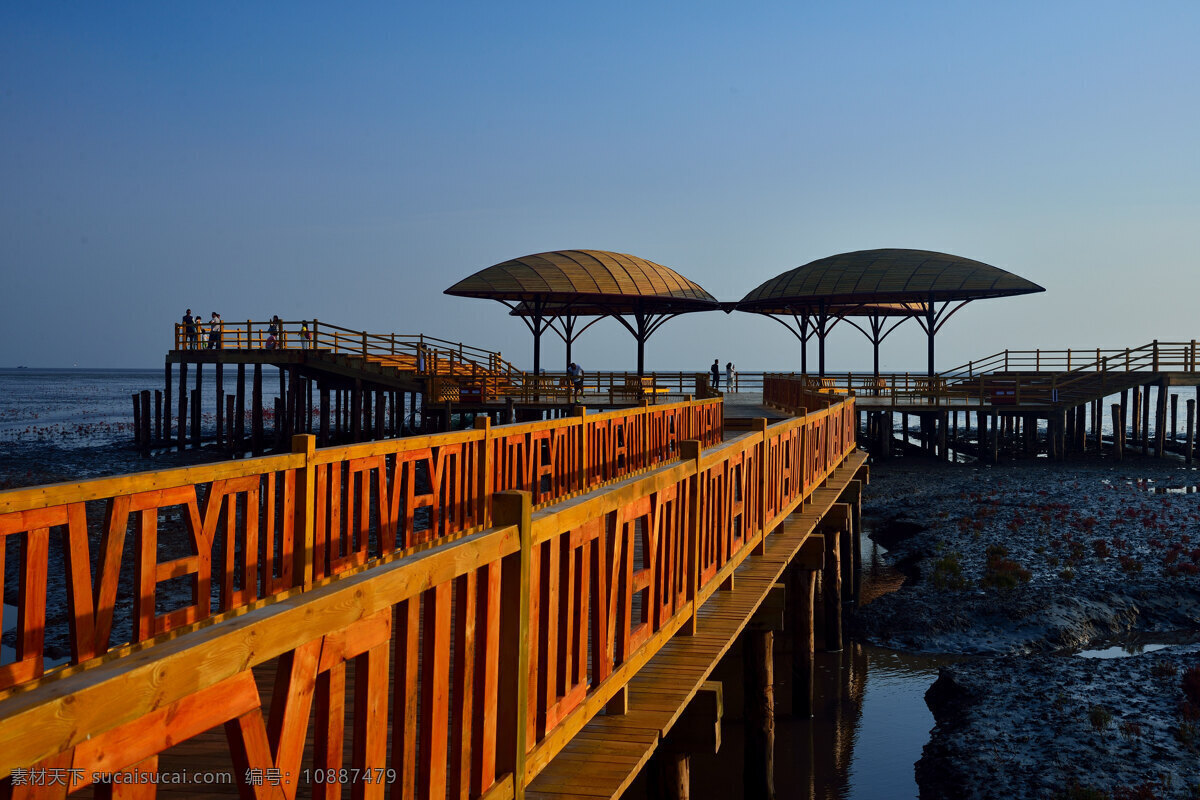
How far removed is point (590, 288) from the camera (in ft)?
104

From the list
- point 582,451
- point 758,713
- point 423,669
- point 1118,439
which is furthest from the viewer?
point 1118,439

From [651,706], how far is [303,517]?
232 centimetres

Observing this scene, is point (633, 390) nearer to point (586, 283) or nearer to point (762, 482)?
point (586, 283)

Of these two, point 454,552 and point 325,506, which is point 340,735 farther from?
point 325,506

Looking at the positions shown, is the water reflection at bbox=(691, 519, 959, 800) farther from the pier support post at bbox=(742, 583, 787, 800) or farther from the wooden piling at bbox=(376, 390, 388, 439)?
the wooden piling at bbox=(376, 390, 388, 439)

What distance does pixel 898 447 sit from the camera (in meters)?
36.6

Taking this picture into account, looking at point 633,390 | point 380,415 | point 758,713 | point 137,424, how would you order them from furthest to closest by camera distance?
point 137,424 → point 380,415 → point 633,390 → point 758,713

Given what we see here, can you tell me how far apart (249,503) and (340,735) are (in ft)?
11.1

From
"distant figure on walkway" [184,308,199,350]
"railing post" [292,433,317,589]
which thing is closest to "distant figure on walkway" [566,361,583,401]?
"distant figure on walkway" [184,308,199,350]

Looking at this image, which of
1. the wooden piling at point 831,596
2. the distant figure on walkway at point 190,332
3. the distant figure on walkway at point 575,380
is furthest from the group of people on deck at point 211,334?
the wooden piling at point 831,596

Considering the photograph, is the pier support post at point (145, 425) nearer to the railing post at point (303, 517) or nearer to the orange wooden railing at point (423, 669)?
the railing post at point (303, 517)

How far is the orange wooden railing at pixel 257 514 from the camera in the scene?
4.26 meters

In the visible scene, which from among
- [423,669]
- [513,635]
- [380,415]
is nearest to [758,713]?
[513,635]

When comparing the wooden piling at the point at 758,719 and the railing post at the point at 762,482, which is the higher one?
the railing post at the point at 762,482
